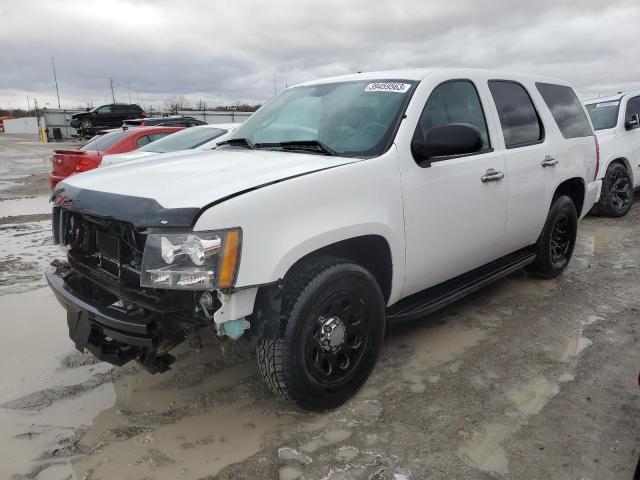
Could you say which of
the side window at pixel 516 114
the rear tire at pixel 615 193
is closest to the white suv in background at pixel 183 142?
the side window at pixel 516 114

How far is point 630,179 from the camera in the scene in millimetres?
8680

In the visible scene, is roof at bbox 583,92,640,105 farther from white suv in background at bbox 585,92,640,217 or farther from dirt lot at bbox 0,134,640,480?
dirt lot at bbox 0,134,640,480

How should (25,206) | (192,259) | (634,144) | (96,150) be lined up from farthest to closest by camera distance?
(25,206), (96,150), (634,144), (192,259)

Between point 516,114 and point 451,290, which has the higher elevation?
point 516,114

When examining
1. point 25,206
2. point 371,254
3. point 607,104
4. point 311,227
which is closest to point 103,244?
point 311,227

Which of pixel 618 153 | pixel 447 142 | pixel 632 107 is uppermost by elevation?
pixel 632 107

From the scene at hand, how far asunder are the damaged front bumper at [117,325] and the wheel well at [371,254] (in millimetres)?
930

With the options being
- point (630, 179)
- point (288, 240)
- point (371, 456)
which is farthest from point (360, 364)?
point (630, 179)

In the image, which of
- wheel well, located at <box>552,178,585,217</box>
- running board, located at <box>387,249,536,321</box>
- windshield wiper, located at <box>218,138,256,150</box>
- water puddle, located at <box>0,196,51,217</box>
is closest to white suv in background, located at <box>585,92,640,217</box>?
wheel well, located at <box>552,178,585,217</box>

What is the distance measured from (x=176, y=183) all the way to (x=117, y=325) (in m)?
0.76

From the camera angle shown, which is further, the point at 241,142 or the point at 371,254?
the point at 241,142

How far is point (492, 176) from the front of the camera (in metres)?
3.85

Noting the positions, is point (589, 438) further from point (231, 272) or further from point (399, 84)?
point (399, 84)

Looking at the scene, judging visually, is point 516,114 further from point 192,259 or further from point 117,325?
point 117,325
